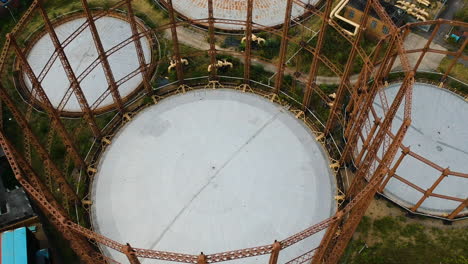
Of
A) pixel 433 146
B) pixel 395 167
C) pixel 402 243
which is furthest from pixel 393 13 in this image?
pixel 402 243

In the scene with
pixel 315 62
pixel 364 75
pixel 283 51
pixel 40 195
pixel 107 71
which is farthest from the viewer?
pixel 283 51

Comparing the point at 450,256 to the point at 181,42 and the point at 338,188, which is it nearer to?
the point at 338,188

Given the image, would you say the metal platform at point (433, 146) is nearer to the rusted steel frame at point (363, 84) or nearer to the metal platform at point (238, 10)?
the rusted steel frame at point (363, 84)

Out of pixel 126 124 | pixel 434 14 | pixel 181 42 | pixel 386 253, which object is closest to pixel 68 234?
pixel 126 124

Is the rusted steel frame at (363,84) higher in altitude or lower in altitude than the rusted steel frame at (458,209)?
higher

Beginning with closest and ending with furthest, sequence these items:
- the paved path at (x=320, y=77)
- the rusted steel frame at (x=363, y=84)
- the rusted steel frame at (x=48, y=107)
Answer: the rusted steel frame at (x=48, y=107) → the rusted steel frame at (x=363, y=84) → the paved path at (x=320, y=77)

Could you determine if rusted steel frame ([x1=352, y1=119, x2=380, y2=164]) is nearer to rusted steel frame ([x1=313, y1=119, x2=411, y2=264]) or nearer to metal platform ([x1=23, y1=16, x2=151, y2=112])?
rusted steel frame ([x1=313, y1=119, x2=411, y2=264])

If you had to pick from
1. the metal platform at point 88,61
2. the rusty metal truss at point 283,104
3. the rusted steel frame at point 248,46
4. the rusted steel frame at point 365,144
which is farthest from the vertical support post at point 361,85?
the metal platform at point 88,61

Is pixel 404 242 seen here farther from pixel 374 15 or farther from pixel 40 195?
pixel 40 195

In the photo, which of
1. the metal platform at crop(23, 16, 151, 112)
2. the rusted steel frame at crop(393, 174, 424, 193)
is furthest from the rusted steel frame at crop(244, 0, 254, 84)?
the rusted steel frame at crop(393, 174, 424, 193)
